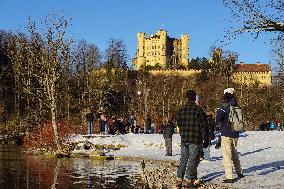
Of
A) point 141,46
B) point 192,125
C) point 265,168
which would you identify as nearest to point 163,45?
point 141,46

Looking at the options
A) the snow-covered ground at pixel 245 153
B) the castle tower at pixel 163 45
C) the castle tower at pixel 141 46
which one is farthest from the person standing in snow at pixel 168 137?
the castle tower at pixel 141 46

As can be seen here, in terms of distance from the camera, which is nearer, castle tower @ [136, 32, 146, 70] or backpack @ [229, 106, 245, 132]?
backpack @ [229, 106, 245, 132]

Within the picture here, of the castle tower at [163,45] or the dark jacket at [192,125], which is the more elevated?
the castle tower at [163,45]

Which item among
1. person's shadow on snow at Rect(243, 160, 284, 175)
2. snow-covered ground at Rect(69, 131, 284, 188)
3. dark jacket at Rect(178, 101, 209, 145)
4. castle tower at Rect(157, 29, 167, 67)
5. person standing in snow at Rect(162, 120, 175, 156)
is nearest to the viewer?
dark jacket at Rect(178, 101, 209, 145)

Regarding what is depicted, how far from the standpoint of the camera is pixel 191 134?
448 inches

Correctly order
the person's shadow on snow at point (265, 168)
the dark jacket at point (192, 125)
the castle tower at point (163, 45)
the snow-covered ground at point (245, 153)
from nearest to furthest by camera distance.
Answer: the dark jacket at point (192, 125), the snow-covered ground at point (245, 153), the person's shadow on snow at point (265, 168), the castle tower at point (163, 45)

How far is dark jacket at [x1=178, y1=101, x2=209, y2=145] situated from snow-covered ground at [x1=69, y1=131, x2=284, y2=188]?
142 cm

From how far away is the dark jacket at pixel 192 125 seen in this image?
37.3 ft

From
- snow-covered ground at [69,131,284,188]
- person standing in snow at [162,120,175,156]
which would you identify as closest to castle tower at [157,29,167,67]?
snow-covered ground at [69,131,284,188]

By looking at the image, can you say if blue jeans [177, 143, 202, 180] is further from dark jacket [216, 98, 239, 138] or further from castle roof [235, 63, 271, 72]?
castle roof [235, 63, 271, 72]

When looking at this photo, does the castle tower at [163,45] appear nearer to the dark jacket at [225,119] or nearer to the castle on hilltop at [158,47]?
the castle on hilltop at [158,47]

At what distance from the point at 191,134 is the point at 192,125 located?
0.65 feet

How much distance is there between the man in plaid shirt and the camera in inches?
448

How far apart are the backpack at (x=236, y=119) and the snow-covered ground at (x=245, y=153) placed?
1264mm
